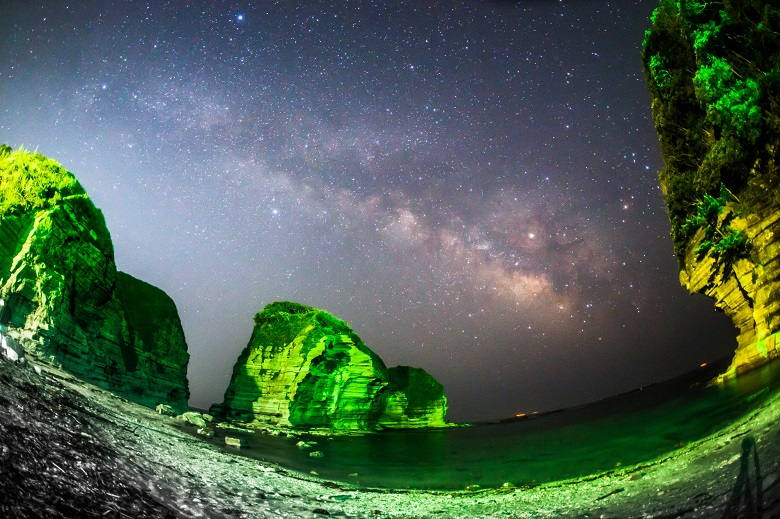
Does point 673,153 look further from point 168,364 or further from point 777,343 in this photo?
point 168,364

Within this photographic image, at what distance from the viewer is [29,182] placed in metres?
29.7

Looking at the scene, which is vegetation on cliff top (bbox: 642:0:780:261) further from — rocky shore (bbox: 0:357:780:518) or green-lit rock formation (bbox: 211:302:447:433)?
green-lit rock formation (bbox: 211:302:447:433)

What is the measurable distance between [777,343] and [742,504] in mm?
22409

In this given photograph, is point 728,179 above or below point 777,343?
above

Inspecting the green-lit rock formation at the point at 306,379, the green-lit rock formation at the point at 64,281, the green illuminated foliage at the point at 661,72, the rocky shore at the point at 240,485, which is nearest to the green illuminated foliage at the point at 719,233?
the green illuminated foliage at the point at 661,72

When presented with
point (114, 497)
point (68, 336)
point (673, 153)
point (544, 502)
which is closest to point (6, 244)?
point (68, 336)

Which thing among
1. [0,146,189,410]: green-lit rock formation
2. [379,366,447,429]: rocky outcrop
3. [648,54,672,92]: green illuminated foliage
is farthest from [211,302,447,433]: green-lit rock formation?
[648,54,672,92]: green illuminated foliage

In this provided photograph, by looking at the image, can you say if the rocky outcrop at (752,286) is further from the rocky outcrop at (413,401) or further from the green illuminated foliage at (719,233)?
the rocky outcrop at (413,401)

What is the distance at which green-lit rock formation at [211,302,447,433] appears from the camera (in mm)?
58812

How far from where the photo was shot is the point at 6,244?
27531 millimetres

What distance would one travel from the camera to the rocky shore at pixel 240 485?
16.8 feet

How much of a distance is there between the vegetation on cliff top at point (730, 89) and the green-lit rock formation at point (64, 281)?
45.6m

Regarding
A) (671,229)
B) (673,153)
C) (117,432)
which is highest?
(673,153)

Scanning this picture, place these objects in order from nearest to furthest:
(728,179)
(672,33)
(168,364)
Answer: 1. (728,179)
2. (672,33)
3. (168,364)
